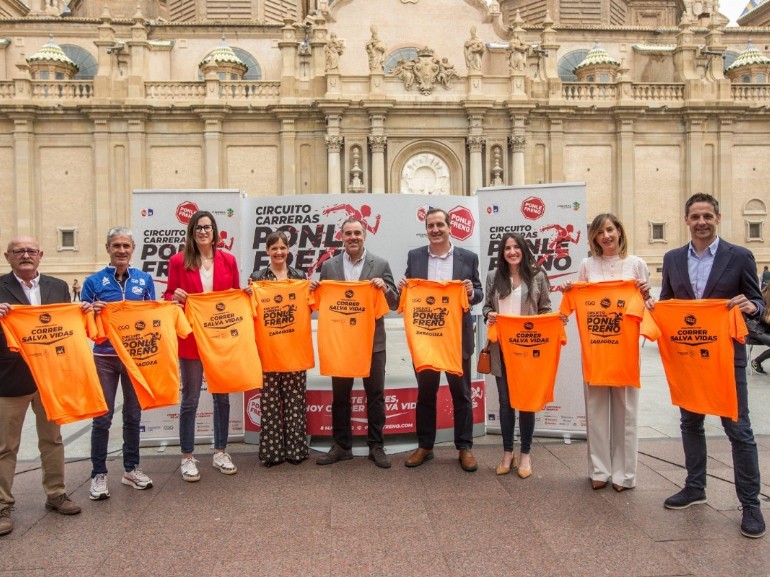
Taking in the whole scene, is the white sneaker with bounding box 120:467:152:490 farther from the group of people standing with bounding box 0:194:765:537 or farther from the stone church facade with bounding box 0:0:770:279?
the stone church facade with bounding box 0:0:770:279

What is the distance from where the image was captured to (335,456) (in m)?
6.26

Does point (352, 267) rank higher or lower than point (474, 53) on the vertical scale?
lower

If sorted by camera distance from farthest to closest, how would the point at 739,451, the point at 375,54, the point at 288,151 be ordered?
the point at 288,151, the point at 375,54, the point at 739,451

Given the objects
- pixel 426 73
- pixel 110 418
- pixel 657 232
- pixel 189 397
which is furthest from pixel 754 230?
pixel 110 418

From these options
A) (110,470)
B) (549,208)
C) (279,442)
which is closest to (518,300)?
(549,208)

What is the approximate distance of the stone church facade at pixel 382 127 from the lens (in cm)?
2762

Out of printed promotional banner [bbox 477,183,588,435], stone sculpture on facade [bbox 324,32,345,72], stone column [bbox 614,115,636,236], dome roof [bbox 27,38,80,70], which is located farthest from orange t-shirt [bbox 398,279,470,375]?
dome roof [bbox 27,38,80,70]

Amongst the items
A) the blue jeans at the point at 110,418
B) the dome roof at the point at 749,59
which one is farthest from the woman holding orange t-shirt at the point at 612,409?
the dome roof at the point at 749,59

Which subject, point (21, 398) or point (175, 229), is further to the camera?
point (175, 229)

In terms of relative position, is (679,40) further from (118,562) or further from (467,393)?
(118,562)

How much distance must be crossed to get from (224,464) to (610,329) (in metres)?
4.03

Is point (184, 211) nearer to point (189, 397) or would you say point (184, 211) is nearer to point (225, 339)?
point (225, 339)

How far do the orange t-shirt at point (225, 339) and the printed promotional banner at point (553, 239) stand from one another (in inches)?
123

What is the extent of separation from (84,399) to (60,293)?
97cm
